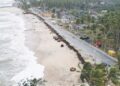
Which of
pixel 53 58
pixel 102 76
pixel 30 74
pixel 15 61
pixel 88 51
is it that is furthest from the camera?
pixel 88 51

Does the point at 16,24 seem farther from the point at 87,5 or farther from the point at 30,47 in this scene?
the point at 87,5

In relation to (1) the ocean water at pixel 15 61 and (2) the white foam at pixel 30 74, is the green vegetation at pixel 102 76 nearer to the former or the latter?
(2) the white foam at pixel 30 74

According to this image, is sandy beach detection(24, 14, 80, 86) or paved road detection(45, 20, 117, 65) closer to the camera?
sandy beach detection(24, 14, 80, 86)

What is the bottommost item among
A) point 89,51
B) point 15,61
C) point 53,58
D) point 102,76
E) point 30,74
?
point 53,58

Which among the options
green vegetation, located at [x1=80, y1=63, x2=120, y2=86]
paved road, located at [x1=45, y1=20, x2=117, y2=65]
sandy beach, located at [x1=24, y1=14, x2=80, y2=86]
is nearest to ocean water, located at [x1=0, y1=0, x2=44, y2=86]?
sandy beach, located at [x1=24, y1=14, x2=80, y2=86]

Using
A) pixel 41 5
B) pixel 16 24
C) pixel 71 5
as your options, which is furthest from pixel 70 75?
pixel 41 5

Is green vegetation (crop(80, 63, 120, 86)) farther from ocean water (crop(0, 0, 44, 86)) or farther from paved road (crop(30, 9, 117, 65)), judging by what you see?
paved road (crop(30, 9, 117, 65))

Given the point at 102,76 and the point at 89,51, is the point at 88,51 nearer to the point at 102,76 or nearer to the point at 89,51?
the point at 89,51

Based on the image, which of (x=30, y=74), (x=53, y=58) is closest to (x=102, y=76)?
(x=30, y=74)
